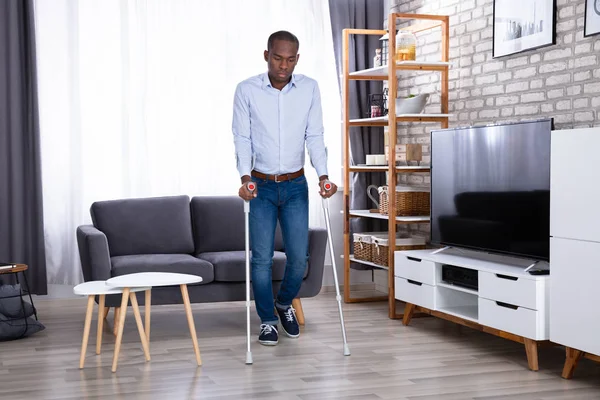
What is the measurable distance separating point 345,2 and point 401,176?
1361mm

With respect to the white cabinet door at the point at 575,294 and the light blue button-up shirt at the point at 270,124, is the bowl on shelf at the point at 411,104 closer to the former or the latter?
the light blue button-up shirt at the point at 270,124

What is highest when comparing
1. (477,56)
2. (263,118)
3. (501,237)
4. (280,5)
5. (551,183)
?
(280,5)

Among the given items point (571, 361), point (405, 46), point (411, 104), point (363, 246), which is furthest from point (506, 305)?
point (405, 46)

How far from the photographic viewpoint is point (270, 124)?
421 cm

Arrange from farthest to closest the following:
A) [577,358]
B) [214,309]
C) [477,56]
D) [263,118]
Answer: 1. [214,309]
2. [477,56]
3. [263,118]
4. [577,358]

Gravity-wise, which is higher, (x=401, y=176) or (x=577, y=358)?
(x=401, y=176)

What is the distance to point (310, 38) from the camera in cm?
631

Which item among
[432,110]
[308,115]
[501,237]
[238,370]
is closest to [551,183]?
[501,237]

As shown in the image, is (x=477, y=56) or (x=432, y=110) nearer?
(x=477, y=56)

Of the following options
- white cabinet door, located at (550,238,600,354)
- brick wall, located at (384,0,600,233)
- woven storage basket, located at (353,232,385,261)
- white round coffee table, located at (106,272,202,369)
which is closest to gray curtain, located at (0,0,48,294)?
white round coffee table, located at (106,272,202,369)

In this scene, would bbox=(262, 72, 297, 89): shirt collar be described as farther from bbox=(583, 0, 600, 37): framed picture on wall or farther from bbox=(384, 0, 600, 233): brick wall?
bbox=(583, 0, 600, 37): framed picture on wall

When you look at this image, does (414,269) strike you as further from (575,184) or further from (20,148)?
(20,148)

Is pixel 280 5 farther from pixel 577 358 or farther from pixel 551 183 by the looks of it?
pixel 577 358

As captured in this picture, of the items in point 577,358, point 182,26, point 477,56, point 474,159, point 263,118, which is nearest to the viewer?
point 577,358
